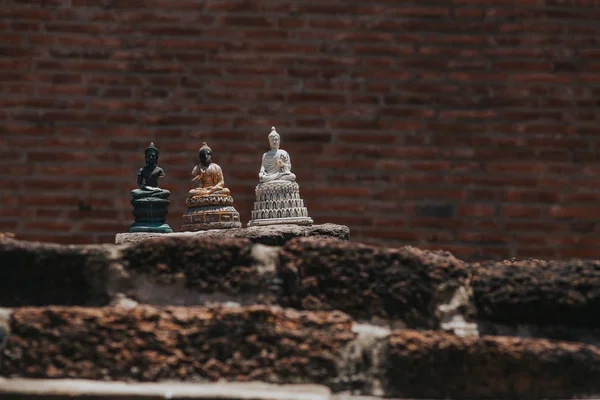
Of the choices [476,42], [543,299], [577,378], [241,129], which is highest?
[476,42]

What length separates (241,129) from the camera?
20.9ft

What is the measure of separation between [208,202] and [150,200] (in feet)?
1.17

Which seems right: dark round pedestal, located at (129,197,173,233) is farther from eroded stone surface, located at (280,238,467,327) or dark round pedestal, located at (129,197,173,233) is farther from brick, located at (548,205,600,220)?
eroded stone surface, located at (280,238,467,327)

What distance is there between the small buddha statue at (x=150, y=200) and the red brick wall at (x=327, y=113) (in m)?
0.49

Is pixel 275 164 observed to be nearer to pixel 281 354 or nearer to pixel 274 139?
pixel 274 139

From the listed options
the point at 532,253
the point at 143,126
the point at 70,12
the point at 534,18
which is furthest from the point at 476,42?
the point at 70,12

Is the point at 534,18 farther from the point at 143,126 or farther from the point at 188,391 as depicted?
the point at 188,391

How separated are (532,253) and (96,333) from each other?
5204 millimetres

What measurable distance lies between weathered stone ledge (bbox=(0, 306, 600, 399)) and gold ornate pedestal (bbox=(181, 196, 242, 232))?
13.6ft

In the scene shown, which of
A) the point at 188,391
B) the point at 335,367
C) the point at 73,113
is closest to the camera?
the point at 188,391

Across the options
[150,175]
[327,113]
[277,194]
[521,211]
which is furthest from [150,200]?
[521,211]

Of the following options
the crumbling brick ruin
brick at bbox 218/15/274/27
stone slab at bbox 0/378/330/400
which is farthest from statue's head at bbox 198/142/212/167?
stone slab at bbox 0/378/330/400

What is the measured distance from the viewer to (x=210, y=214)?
5.74m

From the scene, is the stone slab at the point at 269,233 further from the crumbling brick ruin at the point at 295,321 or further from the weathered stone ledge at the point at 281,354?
the weathered stone ledge at the point at 281,354
